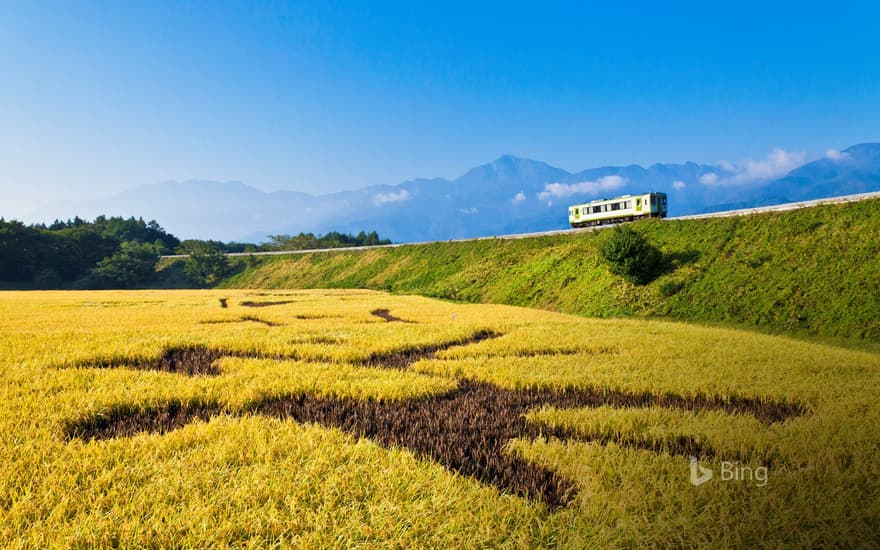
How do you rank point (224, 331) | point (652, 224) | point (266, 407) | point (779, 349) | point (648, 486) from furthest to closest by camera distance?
point (652, 224)
point (224, 331)
point (779, 349)
point (266, 407)
point (648, 486)

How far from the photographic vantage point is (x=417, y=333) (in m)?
11.6

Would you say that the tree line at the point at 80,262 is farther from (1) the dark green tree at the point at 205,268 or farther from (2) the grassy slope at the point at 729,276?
(2) the grassy slope at the point at 729,276

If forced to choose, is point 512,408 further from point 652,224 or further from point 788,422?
point 652,224

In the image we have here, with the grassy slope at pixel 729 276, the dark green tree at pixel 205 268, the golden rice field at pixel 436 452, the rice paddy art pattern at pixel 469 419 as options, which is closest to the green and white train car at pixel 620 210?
the grassy slope at pixel 729 276

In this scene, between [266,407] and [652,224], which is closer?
[266,407]

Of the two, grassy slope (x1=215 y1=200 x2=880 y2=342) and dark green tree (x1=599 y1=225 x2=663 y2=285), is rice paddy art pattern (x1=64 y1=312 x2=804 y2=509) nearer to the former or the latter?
grassy slope (x1=215 y1=200 x2=880 y2=342)

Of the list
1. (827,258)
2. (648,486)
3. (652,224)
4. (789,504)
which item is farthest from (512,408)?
(652,224)

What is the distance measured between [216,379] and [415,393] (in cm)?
294

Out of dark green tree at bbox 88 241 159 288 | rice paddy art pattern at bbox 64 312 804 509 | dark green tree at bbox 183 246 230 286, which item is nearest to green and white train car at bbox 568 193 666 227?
rice paddy art pattern at bbox 64 312 804 509

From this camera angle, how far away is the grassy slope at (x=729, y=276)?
65.8ft

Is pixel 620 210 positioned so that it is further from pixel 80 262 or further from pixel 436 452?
pixel 80 262

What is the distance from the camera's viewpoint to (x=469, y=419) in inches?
197

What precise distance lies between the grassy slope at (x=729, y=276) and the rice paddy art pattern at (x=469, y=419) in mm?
18793

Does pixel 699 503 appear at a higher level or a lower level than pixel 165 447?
lower
